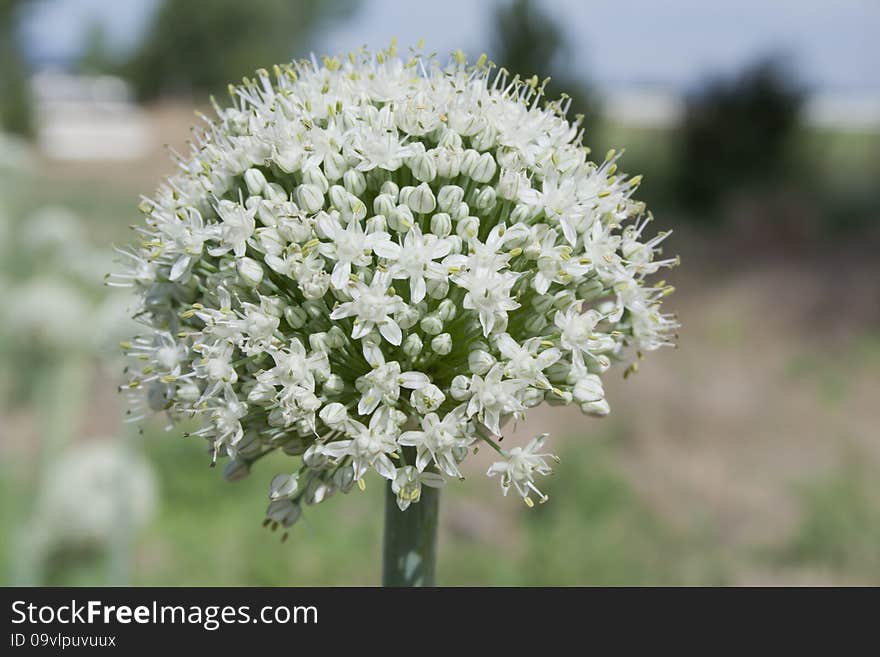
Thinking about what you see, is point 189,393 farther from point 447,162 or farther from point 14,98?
point 14,98

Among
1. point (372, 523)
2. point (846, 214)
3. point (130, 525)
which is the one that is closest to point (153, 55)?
point (846, 214)

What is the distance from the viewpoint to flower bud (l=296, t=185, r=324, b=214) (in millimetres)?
1748

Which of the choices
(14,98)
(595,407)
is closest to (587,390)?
(595,407)

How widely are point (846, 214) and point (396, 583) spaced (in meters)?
17.2

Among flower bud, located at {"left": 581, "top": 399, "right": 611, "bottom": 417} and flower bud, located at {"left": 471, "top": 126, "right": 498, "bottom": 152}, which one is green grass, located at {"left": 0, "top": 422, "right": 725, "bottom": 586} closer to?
flower bud, located at {"left": 581, "top": 399, "right": 611, "bottom": 417}

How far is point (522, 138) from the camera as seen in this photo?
1899 millimetres

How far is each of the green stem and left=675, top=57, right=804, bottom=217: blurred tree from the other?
17334 mm

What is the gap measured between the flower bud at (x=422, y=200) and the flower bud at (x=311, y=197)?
178 millimetres

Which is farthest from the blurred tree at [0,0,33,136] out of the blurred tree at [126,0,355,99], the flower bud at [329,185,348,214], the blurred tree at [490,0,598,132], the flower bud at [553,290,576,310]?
the flower bud at [553,290,576,310]

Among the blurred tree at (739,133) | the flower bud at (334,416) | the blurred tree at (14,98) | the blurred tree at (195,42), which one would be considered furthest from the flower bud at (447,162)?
the blurred tree at (195,42)

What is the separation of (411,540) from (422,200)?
0.75 m

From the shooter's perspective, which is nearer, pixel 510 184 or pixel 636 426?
pixel 510 184

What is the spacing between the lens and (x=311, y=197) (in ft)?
5.74

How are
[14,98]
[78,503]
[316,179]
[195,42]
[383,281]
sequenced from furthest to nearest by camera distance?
[195,42] < [14,98] < [78,503] < [316,179] < [383,281]
